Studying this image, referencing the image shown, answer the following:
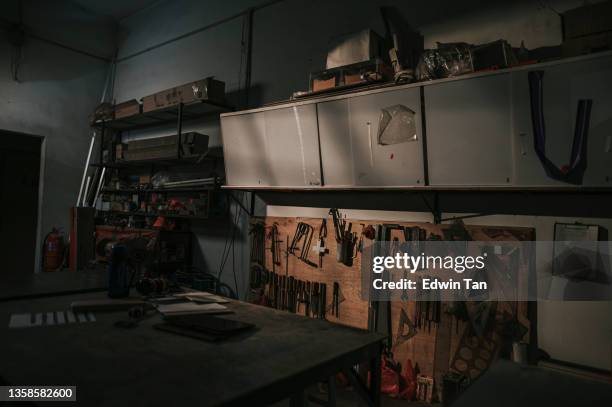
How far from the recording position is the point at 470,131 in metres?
2.01

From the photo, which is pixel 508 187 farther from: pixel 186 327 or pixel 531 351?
pixel 186 327

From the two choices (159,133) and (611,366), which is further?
(159,133)

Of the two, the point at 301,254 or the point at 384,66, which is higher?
the point at 384,66

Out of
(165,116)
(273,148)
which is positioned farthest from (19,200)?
(273,148)

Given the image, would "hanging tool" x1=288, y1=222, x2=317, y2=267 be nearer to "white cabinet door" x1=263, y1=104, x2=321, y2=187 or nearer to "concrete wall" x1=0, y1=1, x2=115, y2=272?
"white cabinet door" x1=263, y1=104, x2=321, y2=187

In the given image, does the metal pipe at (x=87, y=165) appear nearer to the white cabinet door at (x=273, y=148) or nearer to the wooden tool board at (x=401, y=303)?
the white cabinet door at (x=273, y=148)

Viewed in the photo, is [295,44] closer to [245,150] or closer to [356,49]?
[356,49]

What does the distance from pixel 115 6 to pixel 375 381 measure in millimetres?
5244

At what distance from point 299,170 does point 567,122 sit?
1.52m

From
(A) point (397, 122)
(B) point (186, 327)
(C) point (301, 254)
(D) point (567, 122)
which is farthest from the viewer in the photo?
(C) point (301, 254)

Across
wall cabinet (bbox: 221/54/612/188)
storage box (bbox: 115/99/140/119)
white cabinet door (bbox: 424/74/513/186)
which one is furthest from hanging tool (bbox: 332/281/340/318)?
storage box (bbox: 115/99/140/119)

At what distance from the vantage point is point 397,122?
88.3 inches

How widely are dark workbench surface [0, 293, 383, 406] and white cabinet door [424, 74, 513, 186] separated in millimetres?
1020

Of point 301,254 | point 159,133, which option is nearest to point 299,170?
point 301,254
